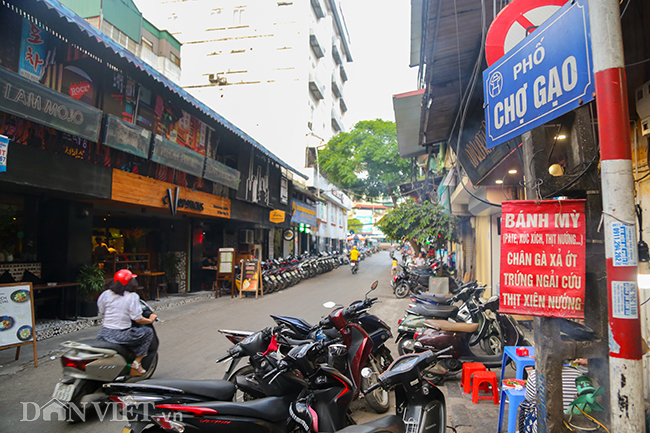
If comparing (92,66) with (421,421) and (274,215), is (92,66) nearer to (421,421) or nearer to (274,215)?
(421,421)

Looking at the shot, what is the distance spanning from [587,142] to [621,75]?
2.76ft

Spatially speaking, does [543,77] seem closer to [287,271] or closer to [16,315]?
[16,315]

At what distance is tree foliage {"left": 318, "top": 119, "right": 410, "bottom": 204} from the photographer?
73.9 ft

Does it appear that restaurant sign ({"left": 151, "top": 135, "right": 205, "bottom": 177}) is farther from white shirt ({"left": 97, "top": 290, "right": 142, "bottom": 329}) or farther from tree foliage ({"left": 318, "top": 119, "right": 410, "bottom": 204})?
tree foliage ({"left": 318, "top": 119, "right": 410, "bottom": 204})

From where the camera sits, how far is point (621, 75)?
174 centimetres

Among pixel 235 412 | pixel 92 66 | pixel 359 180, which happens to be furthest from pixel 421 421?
pixel 359 180

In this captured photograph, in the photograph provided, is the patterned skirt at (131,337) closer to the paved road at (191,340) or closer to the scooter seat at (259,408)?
the paved road at (191,340)

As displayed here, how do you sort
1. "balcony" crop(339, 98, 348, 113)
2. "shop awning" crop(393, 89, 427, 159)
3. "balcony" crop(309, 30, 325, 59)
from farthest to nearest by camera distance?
"balcony" crop(339, 98, 348, 113)
"balcony" crop(309, 30, 325, 59)
"shop awning" crop(393, 89, 427, 159)

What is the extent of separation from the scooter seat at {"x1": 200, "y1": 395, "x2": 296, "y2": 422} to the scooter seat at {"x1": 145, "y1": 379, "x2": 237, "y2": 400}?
6.5 inches

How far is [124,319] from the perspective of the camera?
433 cm

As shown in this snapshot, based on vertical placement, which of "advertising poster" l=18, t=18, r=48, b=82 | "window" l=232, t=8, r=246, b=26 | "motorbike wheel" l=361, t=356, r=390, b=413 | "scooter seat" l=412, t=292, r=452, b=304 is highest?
"window" l=232, t=8, r=246, b=26

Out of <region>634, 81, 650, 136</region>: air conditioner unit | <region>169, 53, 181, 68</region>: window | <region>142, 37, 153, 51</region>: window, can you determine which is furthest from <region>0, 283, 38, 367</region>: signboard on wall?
<region>169, 53, 181, 68</region>: window

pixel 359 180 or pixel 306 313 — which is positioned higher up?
pixel 359 180

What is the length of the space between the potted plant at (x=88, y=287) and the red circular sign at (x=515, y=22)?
884 centimetres
